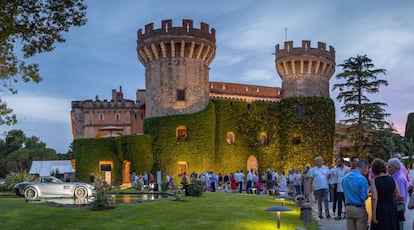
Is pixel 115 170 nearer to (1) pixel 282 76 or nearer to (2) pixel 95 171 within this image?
(2) pixel 95 171

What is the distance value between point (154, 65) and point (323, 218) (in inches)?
1108

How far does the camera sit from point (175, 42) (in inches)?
1558

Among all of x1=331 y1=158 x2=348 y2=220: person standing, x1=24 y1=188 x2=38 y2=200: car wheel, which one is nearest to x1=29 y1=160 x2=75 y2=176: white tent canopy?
x1=24 y1=188 x2=38 y2=200: car wheel

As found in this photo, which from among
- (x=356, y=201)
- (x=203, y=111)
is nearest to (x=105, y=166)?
(x=203, y=111)

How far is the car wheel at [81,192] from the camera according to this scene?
22859mm

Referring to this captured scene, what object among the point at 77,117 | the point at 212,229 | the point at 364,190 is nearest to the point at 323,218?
the point at 212,229

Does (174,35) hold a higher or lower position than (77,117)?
higher

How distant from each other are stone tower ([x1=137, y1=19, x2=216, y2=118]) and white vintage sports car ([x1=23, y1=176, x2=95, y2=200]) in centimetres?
1709

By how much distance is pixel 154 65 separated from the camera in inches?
1593

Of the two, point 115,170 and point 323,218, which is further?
point 115,170

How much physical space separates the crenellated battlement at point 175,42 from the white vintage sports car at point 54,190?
1925 centimetres

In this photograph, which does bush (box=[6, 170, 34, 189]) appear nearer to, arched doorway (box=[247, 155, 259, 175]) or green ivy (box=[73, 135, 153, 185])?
green ivy (box=[73, 135, 153, 185])

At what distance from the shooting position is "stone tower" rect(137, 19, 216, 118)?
39594mm

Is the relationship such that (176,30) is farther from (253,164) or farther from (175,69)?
(253,164)
